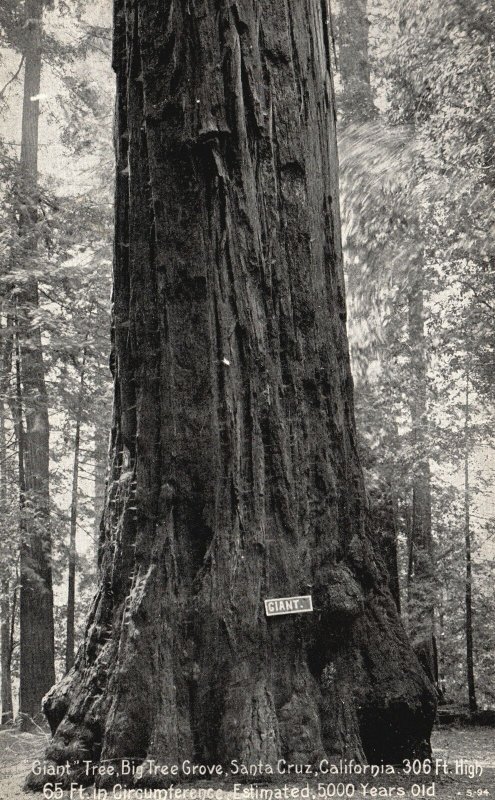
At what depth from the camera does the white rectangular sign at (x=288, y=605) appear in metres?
2.20

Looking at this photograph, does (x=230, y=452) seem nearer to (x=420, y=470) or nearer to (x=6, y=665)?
(x=420, y=470)

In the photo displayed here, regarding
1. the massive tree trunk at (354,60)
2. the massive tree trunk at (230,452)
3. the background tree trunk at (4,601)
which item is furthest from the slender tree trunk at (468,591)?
the massive tree trunk at (230,452)

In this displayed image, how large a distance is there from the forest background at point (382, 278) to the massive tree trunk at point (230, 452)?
4266 mm

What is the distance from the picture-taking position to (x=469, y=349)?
9.68 metres

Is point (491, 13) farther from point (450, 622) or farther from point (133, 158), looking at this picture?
point (450, 622)

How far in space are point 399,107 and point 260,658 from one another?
813 cm

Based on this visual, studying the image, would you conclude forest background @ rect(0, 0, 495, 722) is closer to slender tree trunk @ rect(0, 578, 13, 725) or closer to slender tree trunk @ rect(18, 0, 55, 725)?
slender tree trunk @ rect(18, 0, 55, 725)

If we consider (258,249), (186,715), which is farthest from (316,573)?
(258,249)

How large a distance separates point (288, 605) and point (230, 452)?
529 mm

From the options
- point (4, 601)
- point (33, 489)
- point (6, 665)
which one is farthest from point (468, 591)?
point (6, 665)

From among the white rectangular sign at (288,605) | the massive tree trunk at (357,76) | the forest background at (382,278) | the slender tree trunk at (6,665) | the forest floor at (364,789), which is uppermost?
the massive tree trunk at (357,76)

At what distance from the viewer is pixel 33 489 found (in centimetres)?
988

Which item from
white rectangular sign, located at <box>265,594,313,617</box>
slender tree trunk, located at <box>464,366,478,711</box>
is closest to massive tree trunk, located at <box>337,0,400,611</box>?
slender tree trunk, located at <box>464,366,478,711</box>

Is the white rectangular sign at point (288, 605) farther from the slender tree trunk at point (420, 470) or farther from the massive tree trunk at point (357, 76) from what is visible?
the slender tree trunk at point (420, 470)
